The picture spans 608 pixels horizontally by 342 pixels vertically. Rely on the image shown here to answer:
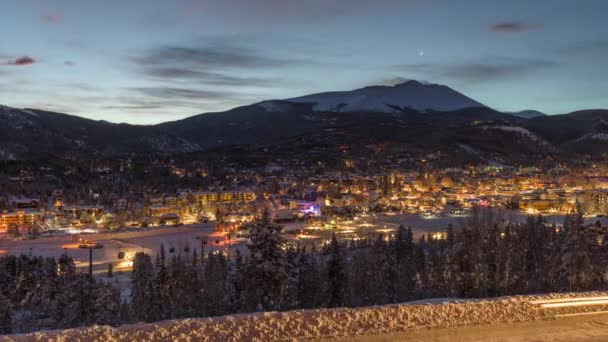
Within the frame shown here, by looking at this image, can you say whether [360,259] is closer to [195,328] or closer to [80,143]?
[195,328]

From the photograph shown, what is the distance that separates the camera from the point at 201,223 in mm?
61219

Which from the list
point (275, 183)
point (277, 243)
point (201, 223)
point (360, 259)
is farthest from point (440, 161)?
point (277, 243)

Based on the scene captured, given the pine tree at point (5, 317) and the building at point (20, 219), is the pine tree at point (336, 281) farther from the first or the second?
the building at point (20, 219)

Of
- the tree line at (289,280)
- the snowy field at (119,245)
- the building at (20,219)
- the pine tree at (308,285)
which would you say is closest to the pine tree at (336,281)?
the tree line at (289,280)

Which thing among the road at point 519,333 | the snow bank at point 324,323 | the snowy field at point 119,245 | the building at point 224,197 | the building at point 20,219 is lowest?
the snowy field at point 119,245

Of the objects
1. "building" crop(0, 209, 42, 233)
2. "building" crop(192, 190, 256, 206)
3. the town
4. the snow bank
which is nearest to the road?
the snow bank

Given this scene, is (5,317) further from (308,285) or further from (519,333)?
(519,333)

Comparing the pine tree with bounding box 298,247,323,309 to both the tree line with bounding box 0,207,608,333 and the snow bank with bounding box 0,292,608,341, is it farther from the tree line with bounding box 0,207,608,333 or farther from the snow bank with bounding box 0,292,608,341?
the snow bank with bounding box 0,292,608,341

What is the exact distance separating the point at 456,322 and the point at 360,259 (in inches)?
608

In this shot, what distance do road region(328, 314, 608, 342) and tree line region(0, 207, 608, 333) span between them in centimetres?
682

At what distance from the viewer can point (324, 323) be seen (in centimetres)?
1052

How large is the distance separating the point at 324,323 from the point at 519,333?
150 inches

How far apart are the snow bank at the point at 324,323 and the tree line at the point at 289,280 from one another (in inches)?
244

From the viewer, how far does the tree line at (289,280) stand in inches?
696
